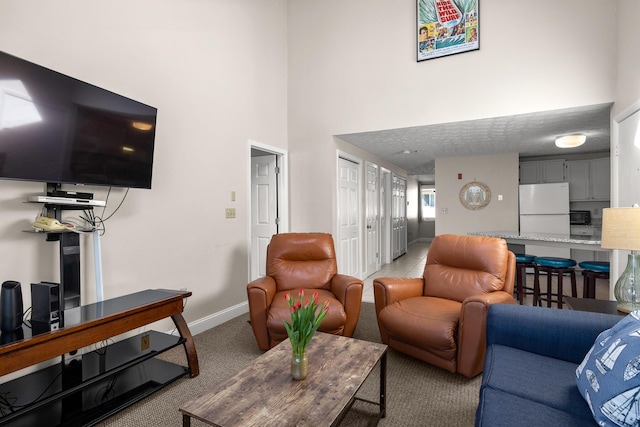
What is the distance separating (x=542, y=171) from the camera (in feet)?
20.9

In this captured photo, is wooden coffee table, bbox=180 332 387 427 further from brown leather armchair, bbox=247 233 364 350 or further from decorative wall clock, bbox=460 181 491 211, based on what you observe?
decorative wall clock, bbox=460 181 491 211

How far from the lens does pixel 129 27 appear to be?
2598 millimetres

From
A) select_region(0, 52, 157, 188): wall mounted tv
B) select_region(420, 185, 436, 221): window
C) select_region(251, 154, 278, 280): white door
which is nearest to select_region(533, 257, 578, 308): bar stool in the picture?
select_region(251, 154, 278, 280): white door

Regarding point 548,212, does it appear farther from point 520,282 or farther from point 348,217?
point 348,217

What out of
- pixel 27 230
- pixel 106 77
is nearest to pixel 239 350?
pixel 27 230

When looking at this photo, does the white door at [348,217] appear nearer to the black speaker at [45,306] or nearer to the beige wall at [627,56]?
the beige wall at [627,56]

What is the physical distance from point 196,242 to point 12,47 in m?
1.91

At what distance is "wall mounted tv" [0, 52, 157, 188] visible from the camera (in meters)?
1.73

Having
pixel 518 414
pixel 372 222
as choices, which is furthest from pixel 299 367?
pixel 372 222

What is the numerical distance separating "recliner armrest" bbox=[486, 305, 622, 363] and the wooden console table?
2.04m

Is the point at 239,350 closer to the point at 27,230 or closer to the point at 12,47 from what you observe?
the point at 27,230

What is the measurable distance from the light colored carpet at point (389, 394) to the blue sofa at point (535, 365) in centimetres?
52

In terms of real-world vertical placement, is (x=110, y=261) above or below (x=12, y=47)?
below

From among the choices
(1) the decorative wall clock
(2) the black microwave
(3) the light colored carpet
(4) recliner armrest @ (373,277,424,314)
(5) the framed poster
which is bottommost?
(3) the light colored carpet
